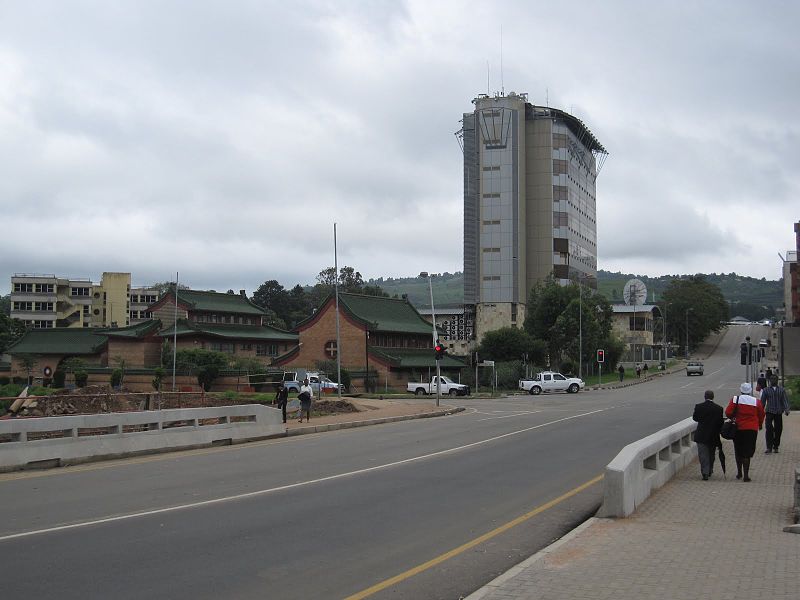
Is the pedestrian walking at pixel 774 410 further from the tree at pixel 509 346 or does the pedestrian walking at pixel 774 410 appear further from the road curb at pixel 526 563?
the tree at pixel 509 346

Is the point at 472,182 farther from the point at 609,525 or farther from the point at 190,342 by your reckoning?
the point at 609,525

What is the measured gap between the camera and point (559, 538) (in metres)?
10.4

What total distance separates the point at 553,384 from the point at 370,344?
57.1 feet

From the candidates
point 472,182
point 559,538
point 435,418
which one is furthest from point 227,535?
point 472,182

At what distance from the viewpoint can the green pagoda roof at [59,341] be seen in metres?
84.9

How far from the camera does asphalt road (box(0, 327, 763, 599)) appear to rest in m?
8.12

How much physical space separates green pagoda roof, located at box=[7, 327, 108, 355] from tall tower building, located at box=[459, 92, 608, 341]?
44.7 meters

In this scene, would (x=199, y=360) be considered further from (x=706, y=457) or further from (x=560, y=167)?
(x=706, y=457)

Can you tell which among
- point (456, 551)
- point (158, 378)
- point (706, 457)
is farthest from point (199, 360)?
point (456, 551)

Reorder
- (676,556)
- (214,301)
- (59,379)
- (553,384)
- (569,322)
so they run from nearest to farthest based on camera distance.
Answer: (676,556)
(553,384)
(59,379)
(569,322)
(214,301)

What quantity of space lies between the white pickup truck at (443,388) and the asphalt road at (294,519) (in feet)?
121

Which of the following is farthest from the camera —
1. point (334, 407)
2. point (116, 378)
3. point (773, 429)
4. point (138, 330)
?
point (138, 330)

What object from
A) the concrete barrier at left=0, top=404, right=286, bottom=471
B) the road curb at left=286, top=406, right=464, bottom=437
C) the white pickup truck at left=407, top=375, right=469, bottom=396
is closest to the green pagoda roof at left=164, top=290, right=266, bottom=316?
the white pickup truck at left=407, top=375, right=469, bottom=396

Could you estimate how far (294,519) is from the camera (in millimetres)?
11180
